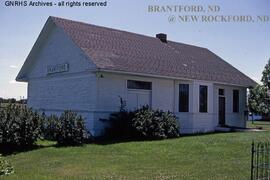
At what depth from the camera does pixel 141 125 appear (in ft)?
64.6

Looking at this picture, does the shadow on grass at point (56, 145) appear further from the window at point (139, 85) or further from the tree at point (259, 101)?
the tree at point (259, 101)

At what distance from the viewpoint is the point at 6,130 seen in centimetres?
1619

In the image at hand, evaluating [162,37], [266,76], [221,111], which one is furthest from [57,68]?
[266,76]

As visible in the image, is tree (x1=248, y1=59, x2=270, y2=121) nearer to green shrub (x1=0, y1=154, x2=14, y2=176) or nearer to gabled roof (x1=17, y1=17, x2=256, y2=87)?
gabled roof (x1=17, y1=17, x2=256, y2=87)

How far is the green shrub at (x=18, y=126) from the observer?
16203 mm

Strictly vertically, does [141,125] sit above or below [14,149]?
above

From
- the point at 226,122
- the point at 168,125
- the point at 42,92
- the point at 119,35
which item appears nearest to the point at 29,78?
the point at 42,92

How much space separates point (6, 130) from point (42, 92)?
9.41 metres

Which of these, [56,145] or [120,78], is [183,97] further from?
[56,145]

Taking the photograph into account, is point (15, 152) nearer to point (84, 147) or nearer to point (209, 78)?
point (84, 147)

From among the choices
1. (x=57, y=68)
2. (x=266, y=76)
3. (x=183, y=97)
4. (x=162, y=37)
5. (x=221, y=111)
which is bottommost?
(x=221, y=111)

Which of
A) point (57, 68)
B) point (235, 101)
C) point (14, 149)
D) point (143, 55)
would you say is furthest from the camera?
point (235, 101)

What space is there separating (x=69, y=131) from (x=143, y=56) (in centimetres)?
847

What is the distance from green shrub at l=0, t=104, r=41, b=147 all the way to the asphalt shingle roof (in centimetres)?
435
